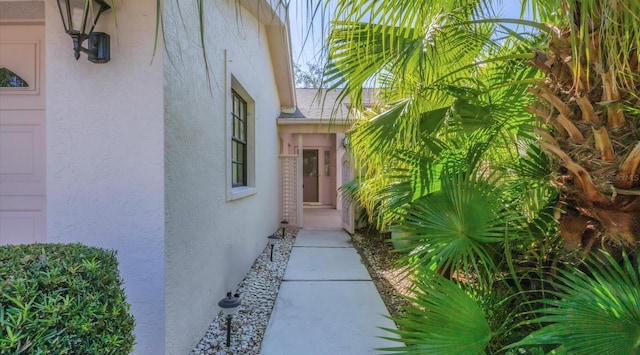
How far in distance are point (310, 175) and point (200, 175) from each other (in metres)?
11.6

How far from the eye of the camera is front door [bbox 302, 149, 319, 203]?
14.6m

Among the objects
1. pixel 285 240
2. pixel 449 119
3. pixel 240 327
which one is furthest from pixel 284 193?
pixel 449 119

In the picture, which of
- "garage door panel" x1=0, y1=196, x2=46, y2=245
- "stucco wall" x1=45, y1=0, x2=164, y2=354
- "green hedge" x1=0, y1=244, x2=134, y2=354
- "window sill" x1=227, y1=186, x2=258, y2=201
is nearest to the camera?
"green hedge" x1=0, y1=244, x2=134, y2=354

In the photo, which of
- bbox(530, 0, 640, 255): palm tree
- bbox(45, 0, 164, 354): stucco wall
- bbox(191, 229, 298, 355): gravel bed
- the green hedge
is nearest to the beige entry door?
bbox(45, 0, 164, 354): stucco wall

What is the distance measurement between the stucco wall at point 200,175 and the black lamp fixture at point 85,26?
17.1 inches

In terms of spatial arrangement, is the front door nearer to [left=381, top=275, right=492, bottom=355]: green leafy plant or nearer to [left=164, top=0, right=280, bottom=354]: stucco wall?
[left=164, top=0, right=280, bottom=354]: stucco wall

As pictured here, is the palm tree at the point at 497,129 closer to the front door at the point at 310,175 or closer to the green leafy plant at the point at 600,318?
the green leafy plant at the point at 600,318

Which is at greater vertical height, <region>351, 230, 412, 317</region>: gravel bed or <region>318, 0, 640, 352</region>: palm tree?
<region>318, 0, 640, 352</region>: palm tree

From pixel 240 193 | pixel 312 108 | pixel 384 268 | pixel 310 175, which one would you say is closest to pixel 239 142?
pixel 240 193

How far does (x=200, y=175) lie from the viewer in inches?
124

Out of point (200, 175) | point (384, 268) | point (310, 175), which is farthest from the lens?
point (310, 175)

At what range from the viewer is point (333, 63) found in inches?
104

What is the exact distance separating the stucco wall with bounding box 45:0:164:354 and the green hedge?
1.37 feet

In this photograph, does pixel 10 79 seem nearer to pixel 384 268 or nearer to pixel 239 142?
pixel 239 142
